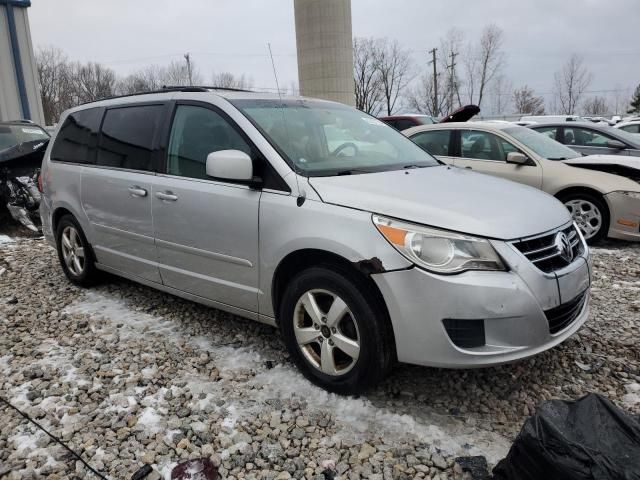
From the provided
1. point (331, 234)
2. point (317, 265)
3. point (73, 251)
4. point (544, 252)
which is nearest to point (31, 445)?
point (317, 265)

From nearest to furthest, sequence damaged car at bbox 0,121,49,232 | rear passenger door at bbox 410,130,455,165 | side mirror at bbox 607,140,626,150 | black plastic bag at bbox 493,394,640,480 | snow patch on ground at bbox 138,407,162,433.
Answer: black plastic bag at bbox 493,394,640,480, snow patch on ground at bbox 138,407,162,433, rear passenger door at bbox 410,130,455,165, damaged car at bbox 0,121,49,232, side mirror at bbox 607,140,626,150

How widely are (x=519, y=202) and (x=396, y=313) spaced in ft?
3.28

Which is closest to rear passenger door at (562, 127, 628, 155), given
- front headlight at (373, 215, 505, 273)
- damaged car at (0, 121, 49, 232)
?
front headlight at (373, 215, 505, 273)

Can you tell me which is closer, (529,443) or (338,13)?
(529,443)

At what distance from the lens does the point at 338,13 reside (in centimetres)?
2361

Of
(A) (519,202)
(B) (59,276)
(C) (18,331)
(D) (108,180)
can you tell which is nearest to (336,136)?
(A) (519,202)

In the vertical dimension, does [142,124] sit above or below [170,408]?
above

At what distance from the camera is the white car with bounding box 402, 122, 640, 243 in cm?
588

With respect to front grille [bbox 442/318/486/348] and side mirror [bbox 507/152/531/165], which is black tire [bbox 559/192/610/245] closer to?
side mirror [bbox 507/152/531/165]

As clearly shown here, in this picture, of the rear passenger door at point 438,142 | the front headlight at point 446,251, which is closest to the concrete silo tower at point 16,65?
the rear passenger door at point 438,142

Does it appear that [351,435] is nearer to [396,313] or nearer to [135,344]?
[396,313]

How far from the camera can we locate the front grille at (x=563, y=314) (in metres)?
2.58

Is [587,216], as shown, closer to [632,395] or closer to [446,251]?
[632,395]

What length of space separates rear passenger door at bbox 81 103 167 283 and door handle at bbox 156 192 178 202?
130mm
